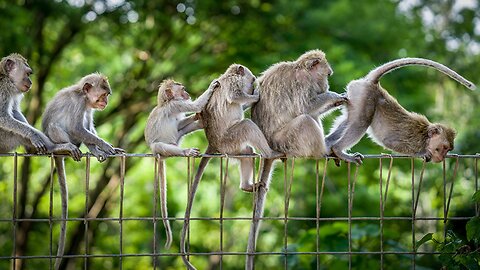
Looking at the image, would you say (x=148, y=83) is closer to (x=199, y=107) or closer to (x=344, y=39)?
(x=344, y=39)

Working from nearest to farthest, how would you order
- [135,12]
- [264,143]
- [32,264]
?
[264,143]
[135,12]
[32,264]

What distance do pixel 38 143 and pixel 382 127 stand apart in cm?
338

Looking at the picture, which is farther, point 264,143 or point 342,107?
point 342,107

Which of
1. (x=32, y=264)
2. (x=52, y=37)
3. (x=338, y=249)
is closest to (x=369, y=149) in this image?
(x=338, y=249)

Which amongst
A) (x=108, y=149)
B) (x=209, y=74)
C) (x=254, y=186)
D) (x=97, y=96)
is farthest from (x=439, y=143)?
(x=209, y=74)

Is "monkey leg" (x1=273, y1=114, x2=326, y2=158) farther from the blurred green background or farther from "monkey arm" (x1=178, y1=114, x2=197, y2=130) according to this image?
the blurred green background

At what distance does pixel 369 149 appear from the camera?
42.9 ft

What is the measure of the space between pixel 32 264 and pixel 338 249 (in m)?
10.8

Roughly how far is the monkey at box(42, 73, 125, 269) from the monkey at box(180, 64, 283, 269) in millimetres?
891

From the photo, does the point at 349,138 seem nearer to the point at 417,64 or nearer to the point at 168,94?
the point at 417,64

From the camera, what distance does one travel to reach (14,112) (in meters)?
7.67

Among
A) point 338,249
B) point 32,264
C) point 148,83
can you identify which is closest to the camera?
point 338,249

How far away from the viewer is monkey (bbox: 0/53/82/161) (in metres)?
7.30

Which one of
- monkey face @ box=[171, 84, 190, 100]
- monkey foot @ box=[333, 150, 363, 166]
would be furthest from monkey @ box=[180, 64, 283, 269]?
monkey foot @ box=[333, 150, 363, 166]
